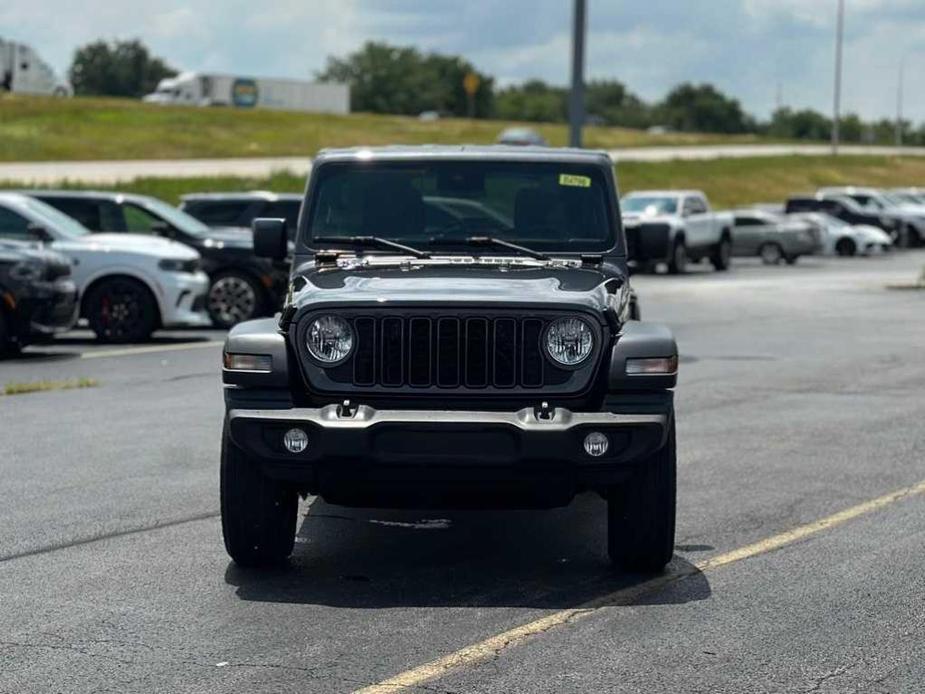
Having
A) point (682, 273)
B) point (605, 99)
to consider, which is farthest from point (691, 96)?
point (682, 273)

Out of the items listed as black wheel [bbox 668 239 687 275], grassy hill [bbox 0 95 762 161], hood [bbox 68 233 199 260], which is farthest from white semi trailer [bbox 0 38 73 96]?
hood [bbox 68 233 199 260]

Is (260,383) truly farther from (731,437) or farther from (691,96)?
(691,96)

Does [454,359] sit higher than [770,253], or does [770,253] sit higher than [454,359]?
[454,359]

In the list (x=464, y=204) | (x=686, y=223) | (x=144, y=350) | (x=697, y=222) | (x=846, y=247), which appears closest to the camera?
(x=464, y=204)

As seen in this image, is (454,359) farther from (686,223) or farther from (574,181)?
(686,223)

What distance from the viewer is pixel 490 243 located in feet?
28.6

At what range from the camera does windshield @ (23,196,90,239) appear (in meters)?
19.9

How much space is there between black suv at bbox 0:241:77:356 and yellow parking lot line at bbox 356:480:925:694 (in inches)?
393

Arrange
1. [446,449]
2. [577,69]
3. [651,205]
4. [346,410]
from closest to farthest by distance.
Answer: [446,449], [346,410], [577,69], [651,205]

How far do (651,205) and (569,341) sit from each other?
32.6 meters

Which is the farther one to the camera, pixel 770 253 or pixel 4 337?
pixel 770 253

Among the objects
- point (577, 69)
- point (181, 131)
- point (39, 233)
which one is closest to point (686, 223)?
point (577, 69)

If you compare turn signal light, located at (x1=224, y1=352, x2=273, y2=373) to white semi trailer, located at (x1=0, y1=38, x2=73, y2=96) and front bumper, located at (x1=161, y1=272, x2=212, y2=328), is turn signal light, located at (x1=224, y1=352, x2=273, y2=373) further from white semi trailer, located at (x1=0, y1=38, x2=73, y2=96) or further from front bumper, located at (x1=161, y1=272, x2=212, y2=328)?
white semi trailer, located at (x1=0, y1=38, x2=73, y2=96)

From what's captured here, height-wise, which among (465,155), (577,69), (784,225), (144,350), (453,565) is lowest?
(144,350)
